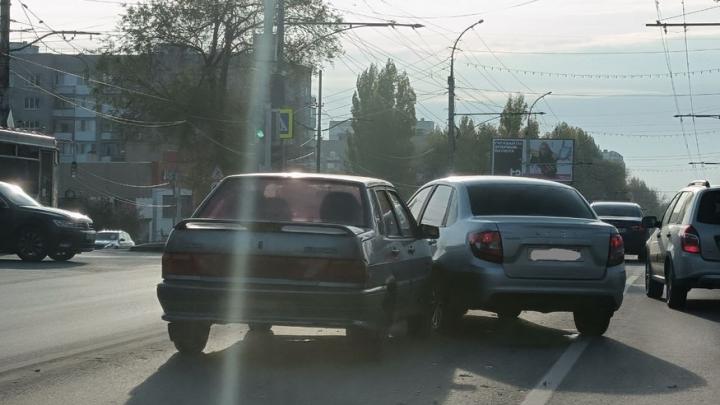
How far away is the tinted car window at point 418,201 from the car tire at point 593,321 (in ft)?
7.80

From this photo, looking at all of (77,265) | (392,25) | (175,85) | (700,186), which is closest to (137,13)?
(175,85)

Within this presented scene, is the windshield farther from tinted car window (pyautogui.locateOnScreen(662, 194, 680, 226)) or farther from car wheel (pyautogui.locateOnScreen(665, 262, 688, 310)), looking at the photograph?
car wheel (pyautogui.locateOnScreen(665, 262, 688, 310))

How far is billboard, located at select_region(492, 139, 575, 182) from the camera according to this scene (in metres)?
80.6

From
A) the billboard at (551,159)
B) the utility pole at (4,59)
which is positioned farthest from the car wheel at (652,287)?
the billboard at (551,159)

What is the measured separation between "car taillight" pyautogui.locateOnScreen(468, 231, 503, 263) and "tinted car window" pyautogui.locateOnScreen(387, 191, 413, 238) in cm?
71

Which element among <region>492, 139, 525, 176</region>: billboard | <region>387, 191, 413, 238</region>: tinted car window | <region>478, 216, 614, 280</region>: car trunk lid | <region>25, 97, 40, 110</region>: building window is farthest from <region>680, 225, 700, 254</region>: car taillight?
<region>25, 97, 40, 110</region>: building window

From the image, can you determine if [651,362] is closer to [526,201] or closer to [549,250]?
[549,250]

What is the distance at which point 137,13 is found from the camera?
53.0m

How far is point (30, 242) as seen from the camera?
904 inches

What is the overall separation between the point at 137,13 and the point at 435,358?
45.9 metres

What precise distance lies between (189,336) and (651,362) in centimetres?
392

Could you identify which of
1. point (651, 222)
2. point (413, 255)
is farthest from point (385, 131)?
point (413, 255)

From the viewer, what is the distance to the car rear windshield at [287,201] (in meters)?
9.42

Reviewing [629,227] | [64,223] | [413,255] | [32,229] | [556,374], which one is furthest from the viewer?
[629,227]
